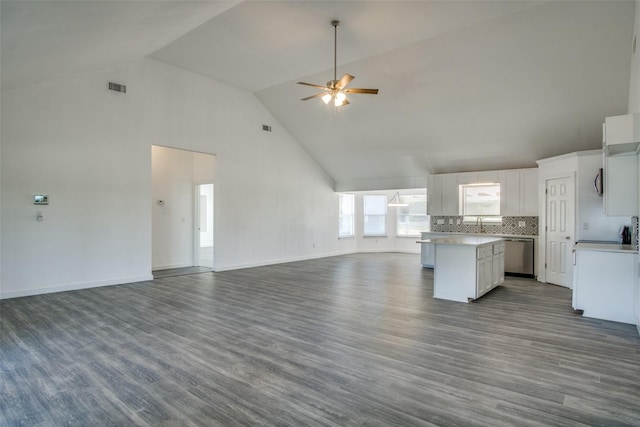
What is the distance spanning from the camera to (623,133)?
12.3 ft

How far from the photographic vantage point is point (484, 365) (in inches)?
115

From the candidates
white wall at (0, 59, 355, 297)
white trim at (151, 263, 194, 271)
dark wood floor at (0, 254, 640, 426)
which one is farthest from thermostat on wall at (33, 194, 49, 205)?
white trim at (151, 263, 194, 271)

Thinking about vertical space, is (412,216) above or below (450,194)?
below

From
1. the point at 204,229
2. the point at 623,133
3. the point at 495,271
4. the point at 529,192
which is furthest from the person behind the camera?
the point at 204,229

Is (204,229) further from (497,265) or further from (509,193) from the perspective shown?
(509,193)

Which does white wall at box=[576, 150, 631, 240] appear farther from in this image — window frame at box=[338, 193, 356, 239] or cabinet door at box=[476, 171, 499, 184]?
window frame at box=[338, 193, 356, 239]

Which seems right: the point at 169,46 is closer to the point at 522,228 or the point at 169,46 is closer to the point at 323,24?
the point at 323,24

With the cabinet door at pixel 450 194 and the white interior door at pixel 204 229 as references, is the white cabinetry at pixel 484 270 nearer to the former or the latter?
the cabinet door at pixel 450 194

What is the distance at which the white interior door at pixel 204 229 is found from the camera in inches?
338

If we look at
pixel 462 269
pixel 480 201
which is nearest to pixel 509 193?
pixel 480 201

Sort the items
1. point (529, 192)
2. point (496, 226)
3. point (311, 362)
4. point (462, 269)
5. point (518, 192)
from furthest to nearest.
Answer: point (496, 226) → point (518, 192) → point (529, 192) → point (462, 269) → point (311, 362)

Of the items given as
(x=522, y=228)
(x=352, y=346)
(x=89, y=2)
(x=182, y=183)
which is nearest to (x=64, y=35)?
(x=89, y=2)

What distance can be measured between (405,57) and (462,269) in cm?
363

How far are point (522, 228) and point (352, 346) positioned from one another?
20.6ft
